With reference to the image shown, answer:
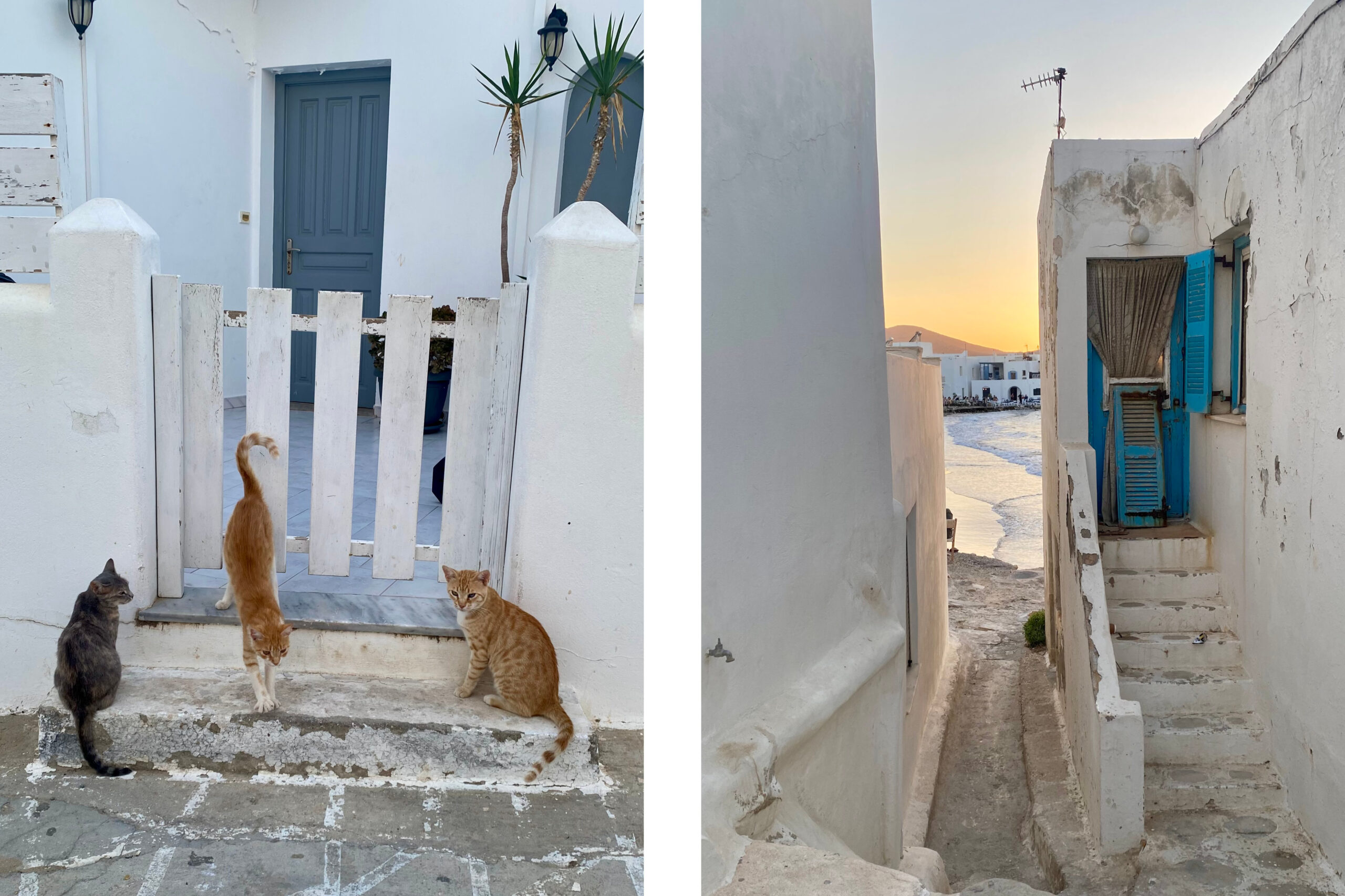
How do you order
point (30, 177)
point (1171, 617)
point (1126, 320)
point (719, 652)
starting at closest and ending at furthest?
point (719, 652) < point (30, 177) < point (1171, 617) < point (1126, 320)

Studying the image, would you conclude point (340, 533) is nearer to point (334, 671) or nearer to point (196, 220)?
point (334, 671)

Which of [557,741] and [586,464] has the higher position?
[586,464]

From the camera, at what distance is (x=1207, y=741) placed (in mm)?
5543

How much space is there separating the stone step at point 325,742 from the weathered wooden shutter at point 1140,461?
5898 millimetres

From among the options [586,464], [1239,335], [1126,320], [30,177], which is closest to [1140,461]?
[1126,320]

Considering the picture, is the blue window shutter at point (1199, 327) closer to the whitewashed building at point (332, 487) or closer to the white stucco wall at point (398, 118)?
the white stucco wall at point (398, 118)

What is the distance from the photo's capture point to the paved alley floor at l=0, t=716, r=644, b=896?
2.14 m

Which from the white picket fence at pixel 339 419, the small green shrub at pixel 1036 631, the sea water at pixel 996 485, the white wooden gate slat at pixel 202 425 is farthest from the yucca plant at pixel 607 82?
the small green shrub at pixel 1036 631

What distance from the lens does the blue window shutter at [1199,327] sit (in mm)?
6461

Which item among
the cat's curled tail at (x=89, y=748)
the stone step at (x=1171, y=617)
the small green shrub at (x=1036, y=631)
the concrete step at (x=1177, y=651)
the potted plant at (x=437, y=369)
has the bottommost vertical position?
the small green shrub at (x=1036, y=631)

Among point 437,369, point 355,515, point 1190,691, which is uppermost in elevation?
point 437,369

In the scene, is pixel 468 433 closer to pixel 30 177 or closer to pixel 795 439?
pixel 795 439

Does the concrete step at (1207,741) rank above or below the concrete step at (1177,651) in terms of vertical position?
below

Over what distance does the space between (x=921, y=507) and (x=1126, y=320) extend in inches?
89.3
